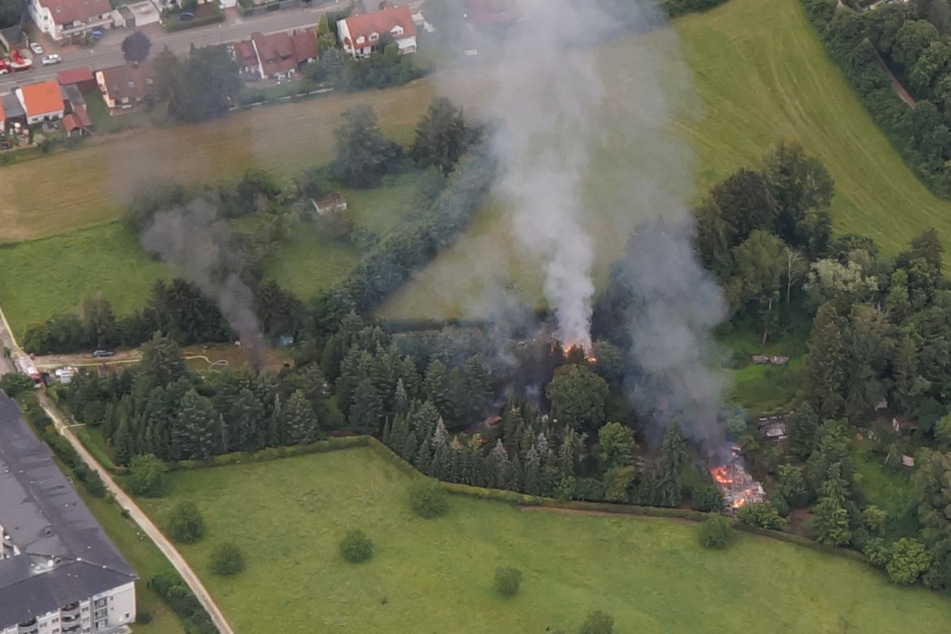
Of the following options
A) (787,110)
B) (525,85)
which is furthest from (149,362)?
(787,110)

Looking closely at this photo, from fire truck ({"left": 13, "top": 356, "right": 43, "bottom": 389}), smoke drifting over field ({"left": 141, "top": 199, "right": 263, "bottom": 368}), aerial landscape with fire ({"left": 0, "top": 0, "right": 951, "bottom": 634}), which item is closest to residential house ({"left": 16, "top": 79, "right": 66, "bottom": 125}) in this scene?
aerial landscape with fire ({"left": 0, "top": 0, "right": 951, "bottom": 634})

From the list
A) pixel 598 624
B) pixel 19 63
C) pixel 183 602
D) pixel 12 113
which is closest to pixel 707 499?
pixel 598 624

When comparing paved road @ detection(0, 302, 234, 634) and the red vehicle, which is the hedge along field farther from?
the red vehicle

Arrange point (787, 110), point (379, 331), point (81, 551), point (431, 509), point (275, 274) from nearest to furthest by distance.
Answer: point (81, 551), point (431, 509), point (379, 331), point (275, 274), point (787, 110)

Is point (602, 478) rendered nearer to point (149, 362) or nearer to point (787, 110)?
point (149, 362)

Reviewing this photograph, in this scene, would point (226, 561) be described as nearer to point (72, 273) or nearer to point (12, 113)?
point (72, 273)

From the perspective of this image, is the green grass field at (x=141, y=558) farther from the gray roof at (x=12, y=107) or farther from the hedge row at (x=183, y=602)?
the gray roof at (x=12, y=107)
